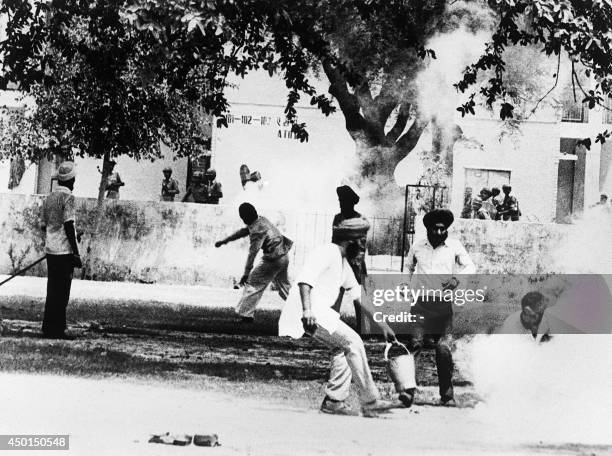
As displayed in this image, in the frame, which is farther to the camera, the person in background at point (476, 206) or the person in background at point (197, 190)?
Answer: the person in background at point (197, 190)

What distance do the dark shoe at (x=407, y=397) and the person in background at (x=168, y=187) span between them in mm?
2019

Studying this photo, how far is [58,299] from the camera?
6.27 m

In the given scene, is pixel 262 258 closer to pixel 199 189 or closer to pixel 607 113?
pixel 199 189

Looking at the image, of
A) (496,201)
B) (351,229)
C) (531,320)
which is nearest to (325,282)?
(351,229)

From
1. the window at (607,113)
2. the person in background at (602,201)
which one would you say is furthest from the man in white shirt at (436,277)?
the window at (607,113)

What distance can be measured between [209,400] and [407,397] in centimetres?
126

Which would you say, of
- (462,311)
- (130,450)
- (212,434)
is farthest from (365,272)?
(130,450)

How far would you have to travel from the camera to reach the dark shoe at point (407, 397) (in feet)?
19.7

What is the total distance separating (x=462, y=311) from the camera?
6.19 metres

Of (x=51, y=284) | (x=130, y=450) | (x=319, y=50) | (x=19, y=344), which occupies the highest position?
(x=319, y=50)

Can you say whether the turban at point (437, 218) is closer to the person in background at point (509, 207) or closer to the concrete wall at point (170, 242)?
the concrete wall at point (170, 242)

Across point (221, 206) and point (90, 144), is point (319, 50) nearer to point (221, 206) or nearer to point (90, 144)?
point (221, 206)

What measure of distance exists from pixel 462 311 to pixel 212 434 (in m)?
1.82

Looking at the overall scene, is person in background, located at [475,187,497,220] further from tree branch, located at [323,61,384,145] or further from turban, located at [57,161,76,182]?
turban, located at [57,161,76,182]
